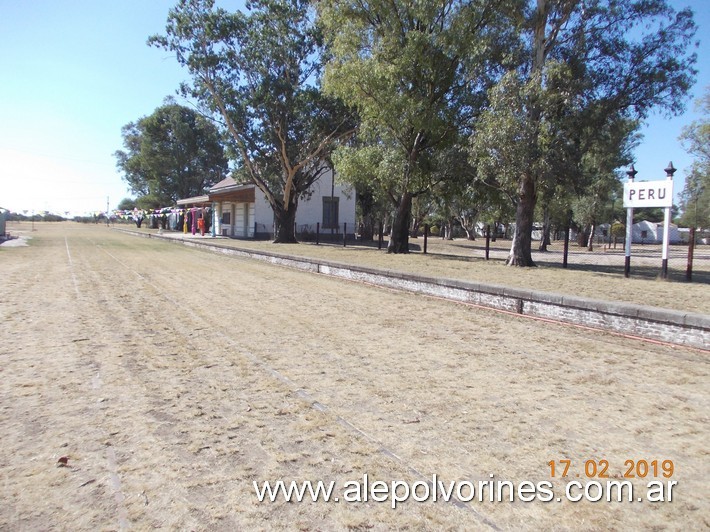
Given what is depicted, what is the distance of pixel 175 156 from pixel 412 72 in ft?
158

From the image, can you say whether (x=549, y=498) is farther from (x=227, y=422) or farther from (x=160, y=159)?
(x=160, y=159)

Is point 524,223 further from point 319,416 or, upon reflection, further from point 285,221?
point 285,221

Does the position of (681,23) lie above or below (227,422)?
above

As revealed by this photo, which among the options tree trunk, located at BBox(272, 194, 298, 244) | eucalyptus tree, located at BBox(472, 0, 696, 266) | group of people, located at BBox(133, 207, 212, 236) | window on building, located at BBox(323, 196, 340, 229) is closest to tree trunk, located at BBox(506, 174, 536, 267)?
eucalyptus tree, located at BBox(472, 0, 696, 266)

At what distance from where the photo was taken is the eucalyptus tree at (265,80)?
2553 cm

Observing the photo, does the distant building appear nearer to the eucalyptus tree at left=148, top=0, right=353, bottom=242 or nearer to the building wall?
the building wall

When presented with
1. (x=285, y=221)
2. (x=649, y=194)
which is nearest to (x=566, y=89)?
(x=649, y=194)

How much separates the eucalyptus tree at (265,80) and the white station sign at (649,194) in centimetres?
1719

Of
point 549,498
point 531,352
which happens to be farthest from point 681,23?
point 549,498

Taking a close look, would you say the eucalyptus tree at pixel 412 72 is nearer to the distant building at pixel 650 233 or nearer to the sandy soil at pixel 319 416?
the sandy soil at pixel 319 416

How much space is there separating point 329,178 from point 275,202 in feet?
37.1

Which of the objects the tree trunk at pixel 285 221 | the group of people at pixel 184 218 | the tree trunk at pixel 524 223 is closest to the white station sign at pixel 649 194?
the tree trunk at pixel 524 223

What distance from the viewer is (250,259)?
2052 cm

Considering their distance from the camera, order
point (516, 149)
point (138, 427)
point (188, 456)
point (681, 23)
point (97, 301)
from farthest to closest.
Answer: point (681, 23) < point (516, 149) < point (97, 301) < point (138, 427) < point (188, 456)
